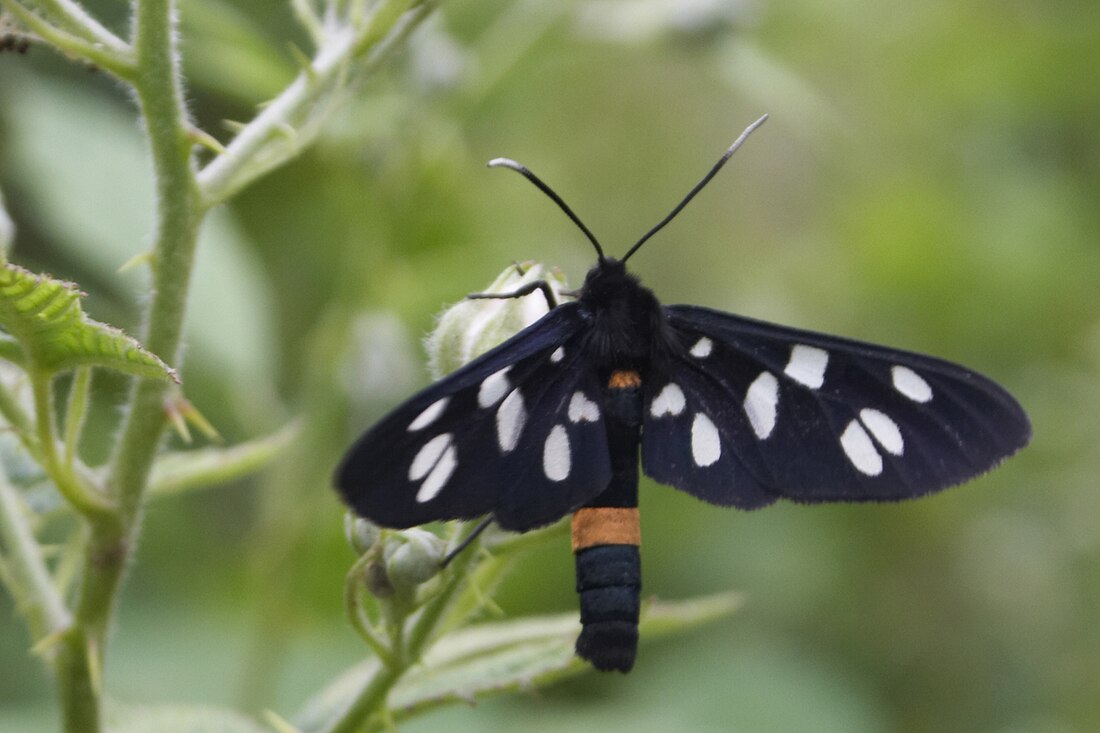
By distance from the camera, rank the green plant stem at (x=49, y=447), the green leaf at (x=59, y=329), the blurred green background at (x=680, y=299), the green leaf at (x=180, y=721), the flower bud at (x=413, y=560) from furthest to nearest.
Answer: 1. the blurred green background at (x=680, y=299)
2. the green leaf at (x=180, y=721)
3. the flower bud at (x=413, y=560)
4. the green plant stem at (x=49, y=447)
5. the green leaf at (x=59, y=329)

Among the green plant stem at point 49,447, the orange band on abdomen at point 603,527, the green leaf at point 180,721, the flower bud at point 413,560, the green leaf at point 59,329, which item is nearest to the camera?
the green leaf at point 59,329

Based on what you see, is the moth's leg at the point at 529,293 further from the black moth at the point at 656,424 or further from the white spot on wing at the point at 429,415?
the white spot on wing at the point at 429,415

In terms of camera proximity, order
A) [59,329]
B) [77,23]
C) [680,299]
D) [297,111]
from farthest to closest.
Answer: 1. [680,299]
2. [297,111]
3. [77,23]
4. [59,329]

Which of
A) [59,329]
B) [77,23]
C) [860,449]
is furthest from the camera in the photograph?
[860,449]

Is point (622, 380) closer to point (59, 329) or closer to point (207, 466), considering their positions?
point (207, 466)

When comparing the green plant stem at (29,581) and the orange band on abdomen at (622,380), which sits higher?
the orange band on abdomen at (622,380)

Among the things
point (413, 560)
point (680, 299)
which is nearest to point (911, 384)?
point (413, 560)

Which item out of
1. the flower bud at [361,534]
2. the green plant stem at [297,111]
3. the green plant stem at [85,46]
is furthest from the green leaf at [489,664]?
the green plant stem at [85,46]
